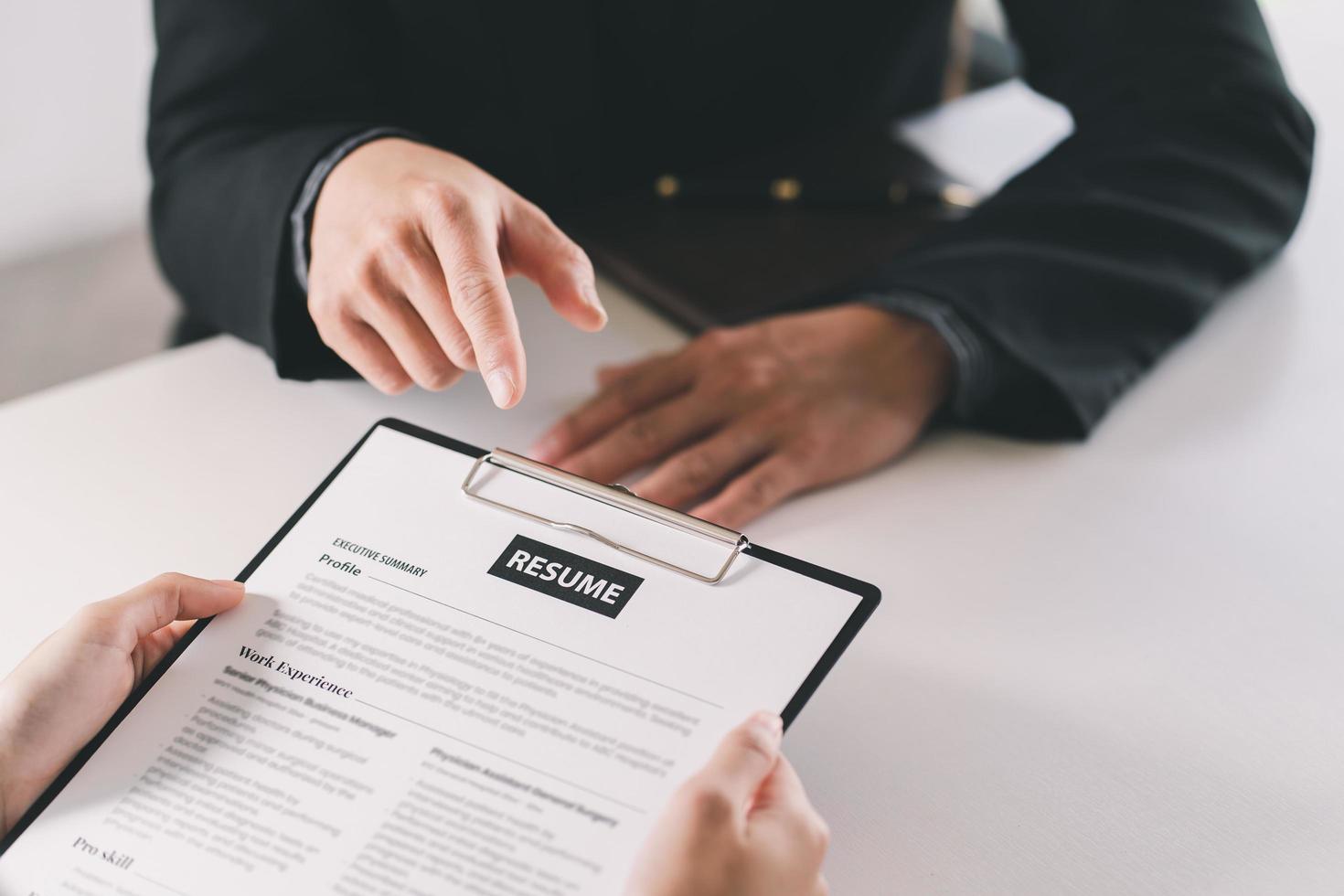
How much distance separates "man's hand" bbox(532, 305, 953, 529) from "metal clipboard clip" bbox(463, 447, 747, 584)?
0.54 feet

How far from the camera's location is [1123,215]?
2.86 ft

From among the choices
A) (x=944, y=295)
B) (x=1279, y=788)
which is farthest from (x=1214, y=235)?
(x=1279, y=788)

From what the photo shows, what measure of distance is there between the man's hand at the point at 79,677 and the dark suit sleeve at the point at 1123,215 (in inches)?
20.7

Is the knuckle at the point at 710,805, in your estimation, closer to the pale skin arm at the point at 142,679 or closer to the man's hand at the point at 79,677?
the pale skin arm at the point at 142,679

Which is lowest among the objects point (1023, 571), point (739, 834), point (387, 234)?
point (1023, 571)

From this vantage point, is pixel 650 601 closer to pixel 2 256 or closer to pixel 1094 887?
pixel 1094 887

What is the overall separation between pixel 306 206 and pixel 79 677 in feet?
1.20

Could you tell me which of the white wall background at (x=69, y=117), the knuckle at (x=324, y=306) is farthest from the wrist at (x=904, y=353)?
→ the white wall background at (x=69, y=117)

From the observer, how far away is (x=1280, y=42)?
130 centimetres

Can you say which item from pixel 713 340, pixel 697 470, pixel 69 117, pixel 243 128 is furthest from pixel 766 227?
pixel 69 117

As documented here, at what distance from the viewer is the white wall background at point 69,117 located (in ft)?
4.17

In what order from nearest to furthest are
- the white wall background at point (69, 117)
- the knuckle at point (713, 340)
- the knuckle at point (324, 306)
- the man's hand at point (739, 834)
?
the man's hand at point (739, 834) < the knuckle at point (324, 306) < the knuckle at point (713, 340) < the white wall background at point (69, 117)

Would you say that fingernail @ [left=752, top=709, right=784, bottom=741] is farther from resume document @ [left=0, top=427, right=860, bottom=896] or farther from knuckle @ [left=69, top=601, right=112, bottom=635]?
knuckle @ [left=69, top=601, right=112, bottom=635]

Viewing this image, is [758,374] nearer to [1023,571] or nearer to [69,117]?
[1023,571]
